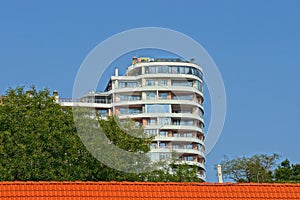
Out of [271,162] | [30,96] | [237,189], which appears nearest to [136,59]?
[271,162]

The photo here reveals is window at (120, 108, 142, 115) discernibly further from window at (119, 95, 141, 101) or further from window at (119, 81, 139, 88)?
window at (119, 81, 139, 88)

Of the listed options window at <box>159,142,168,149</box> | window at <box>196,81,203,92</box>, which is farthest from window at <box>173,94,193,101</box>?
window at <box>159,142,168,149</box>

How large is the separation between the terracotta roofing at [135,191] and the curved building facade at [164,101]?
65.6 meters

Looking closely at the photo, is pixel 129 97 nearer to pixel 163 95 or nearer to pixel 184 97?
pixel 163 95

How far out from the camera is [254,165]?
59.1m

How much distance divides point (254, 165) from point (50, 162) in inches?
937

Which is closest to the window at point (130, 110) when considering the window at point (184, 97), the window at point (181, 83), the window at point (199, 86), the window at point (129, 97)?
the window at point (129, 97)

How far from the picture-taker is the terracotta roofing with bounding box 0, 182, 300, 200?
18.7m

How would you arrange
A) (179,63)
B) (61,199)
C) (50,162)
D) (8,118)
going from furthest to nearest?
(179,63)
(8,118)
(50,162)
(61,199)

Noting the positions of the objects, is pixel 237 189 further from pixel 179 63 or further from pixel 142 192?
pixel 179 63

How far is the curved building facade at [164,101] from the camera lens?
287 ft

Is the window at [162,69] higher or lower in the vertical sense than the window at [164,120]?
higher

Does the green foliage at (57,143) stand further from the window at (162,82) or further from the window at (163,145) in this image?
the window at (162,82)

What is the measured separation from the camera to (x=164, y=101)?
294ft
